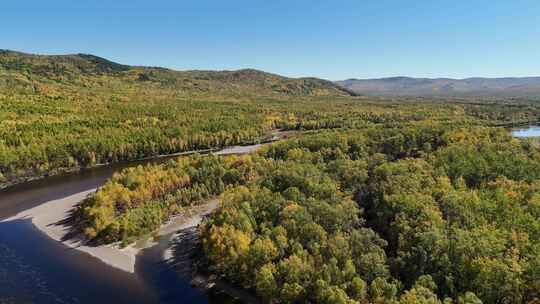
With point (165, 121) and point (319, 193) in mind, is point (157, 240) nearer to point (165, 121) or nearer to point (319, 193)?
point (319, 193)

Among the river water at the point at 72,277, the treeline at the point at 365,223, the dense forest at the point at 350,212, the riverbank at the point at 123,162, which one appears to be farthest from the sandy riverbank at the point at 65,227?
the riverbank at the point at 123,162

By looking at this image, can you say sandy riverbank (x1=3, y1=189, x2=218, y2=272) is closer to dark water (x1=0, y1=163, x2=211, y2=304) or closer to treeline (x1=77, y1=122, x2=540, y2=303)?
dark water (x1=0, y1=163, x2=211, y2=304)

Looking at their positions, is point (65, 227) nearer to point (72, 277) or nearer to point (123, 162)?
point (72, 277)

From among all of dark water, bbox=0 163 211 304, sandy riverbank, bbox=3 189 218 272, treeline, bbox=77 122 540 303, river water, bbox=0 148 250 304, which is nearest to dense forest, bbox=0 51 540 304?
treeline, bbox=77 122 540 303

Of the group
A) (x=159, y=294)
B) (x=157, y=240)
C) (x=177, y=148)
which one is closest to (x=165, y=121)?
(x=177, y=148)

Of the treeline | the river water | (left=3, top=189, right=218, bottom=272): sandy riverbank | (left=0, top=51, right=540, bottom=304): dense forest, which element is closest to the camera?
the treeline

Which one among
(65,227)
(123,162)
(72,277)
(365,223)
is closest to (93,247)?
(72,277)
